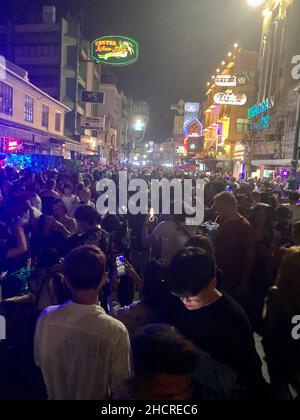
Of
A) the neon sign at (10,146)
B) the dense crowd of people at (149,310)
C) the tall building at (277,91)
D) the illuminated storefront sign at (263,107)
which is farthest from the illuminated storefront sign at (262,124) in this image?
the dense crowd of people at (149,310)

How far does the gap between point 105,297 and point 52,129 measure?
3371 centimetres

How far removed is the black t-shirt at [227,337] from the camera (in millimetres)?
2273

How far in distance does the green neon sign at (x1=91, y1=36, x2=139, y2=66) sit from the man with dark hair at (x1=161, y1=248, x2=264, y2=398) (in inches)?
906

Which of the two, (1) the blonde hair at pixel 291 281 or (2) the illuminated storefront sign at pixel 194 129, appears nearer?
(1) the blonde hair at pixel 291 281

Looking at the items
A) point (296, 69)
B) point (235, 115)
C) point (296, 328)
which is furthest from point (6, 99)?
point (235, 115)

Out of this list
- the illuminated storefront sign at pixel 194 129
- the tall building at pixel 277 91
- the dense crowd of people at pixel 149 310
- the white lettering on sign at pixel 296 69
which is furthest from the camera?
the illuminated storefront sign at pixel 194 129

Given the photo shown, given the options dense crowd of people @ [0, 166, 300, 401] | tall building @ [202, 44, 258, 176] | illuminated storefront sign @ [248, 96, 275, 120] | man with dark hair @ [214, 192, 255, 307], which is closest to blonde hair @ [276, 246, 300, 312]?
dense crowd of people @ [0, 166, 300, 401]

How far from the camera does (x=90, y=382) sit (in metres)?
2.25

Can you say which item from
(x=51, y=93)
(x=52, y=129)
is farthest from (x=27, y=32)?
(x=52, y=129)

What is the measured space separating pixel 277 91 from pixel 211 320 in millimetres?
41466

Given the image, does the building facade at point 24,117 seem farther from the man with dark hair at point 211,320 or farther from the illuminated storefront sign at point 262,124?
the illuminated storefront sign at point 262,124

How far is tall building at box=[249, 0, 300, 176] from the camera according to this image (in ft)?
107

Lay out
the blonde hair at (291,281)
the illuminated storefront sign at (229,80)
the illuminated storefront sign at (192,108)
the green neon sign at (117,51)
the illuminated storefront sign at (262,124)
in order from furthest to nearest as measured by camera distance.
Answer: the illuminated storefront sign at (192,108)
the illuminated storefront sign at (229,80)
the illuminated storefront sign at (262,124)
the green neon sign at (117,51)
the blonde hair at (291,281)
